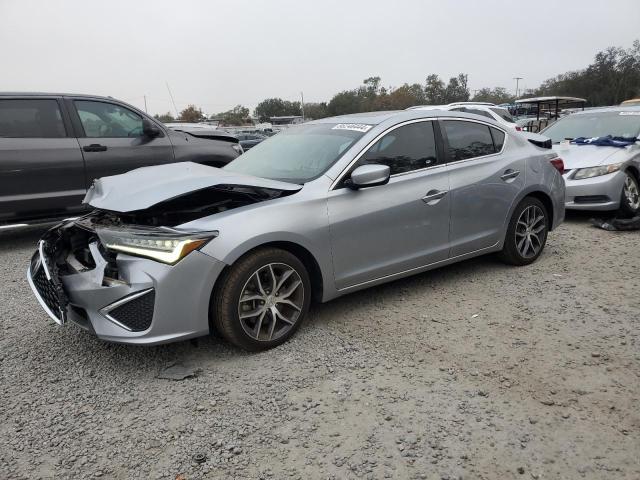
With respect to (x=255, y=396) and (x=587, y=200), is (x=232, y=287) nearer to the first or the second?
(x=255, y=396)

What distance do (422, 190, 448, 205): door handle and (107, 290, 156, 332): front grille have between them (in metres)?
2.27

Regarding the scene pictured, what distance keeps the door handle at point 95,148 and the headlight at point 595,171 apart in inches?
244

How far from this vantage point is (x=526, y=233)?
516 centimetres

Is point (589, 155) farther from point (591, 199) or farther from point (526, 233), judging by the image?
point (526, 233)

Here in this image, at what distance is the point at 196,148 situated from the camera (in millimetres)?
7562

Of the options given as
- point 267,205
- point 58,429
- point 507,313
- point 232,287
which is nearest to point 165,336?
point 232,287

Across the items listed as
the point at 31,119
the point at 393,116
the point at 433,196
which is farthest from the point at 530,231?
the point at 31,119

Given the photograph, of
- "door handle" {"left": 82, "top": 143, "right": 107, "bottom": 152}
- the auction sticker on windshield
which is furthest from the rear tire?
"door handle" {"left": 82, "top": 143, "right": 107, "bottom": 152}

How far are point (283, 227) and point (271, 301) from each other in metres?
0.49

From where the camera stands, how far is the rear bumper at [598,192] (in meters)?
6.93

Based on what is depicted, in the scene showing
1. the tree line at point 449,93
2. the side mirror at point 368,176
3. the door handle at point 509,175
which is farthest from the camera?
the tree line at point 449,93

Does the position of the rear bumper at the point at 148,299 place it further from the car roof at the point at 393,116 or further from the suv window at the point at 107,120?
the suv window at the point at 107,120

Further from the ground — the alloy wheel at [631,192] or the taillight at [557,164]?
the taillight at [557,164]

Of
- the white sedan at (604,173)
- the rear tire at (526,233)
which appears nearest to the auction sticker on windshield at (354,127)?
the rear tire at (526,233)
